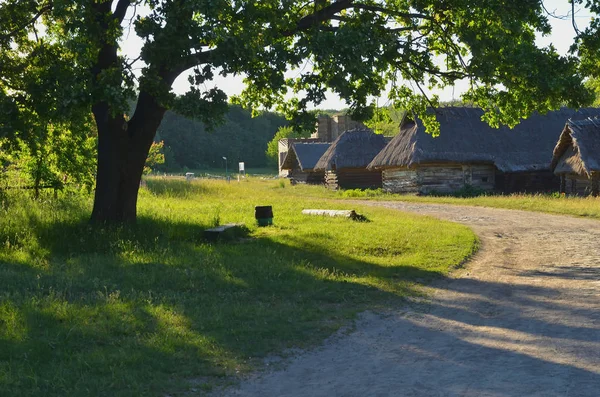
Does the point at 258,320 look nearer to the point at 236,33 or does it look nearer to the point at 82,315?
the point at 82,315

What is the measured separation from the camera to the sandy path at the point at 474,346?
5805 millimetres

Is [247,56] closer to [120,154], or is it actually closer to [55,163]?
[120,154]

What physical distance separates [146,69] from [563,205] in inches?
753

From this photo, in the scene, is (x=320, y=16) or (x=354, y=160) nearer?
(x=320, y=16)

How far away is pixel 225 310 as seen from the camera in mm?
8734

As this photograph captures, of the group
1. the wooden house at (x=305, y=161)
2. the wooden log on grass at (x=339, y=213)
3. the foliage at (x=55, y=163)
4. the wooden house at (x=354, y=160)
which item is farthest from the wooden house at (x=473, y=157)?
the foliage at (x=55, y=163)

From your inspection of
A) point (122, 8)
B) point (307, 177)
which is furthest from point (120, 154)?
point (307, 177)

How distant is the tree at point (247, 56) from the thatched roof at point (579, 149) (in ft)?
53.8

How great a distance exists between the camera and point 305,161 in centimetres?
6244

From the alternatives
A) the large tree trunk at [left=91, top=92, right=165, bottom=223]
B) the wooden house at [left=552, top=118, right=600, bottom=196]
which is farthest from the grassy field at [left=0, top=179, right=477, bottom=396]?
the wooden house at [left=552, top=118, right=600, bottom=196]

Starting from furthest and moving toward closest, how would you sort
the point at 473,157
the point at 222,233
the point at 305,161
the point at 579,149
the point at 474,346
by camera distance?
the point at 305,161, the point at 473,157, the point at 579,149, the point at 222,233, the point at 474,346

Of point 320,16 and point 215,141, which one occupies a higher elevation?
point 215,141

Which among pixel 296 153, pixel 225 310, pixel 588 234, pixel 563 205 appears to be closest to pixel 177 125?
pixel 296 153

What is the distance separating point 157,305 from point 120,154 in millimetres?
7186
